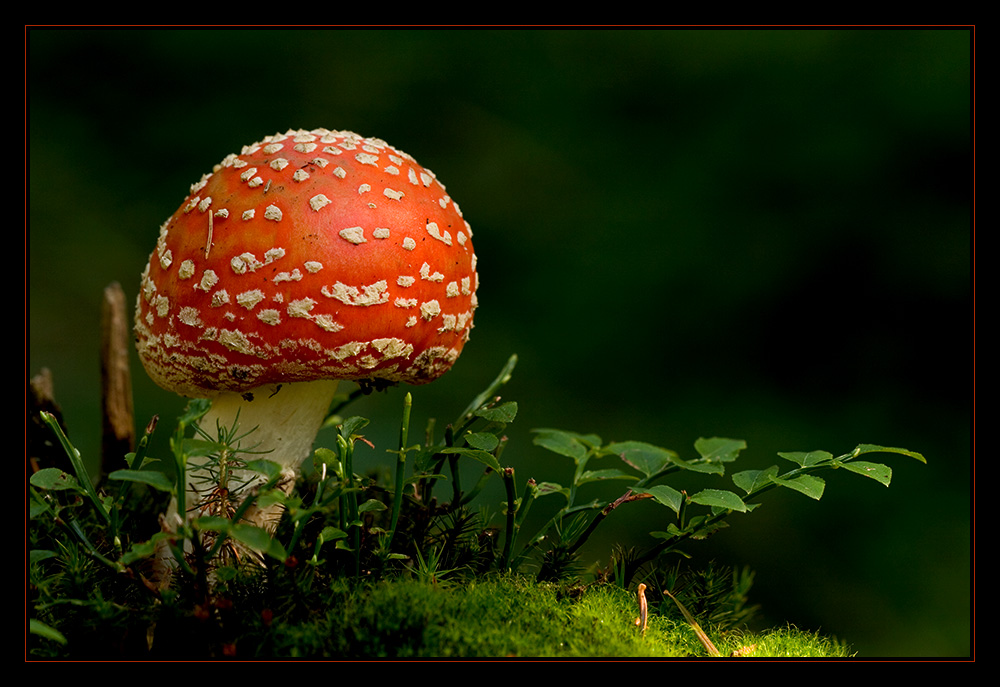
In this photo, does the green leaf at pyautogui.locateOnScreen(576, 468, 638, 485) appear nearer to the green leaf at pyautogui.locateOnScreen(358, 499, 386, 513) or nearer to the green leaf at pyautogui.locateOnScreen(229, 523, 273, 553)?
the green leaf at pyautogui.locateOnScreen(358, 499, 386, 513)

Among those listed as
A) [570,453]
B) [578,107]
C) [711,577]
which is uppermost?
[578,107]

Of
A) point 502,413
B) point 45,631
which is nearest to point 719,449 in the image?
point 502,413

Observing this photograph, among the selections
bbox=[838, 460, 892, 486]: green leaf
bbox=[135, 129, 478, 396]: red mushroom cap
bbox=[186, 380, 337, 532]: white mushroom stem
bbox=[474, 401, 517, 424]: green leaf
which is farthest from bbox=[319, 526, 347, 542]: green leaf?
bbox=[838, 460, 892, 486]: green leaf

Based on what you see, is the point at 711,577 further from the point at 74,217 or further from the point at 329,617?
the point at 74,217

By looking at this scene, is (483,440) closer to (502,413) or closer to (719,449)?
(502,413)

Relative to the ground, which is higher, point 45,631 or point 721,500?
point 721,500

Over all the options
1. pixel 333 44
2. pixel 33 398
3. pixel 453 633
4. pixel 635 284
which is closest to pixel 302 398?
pixel 33 398
